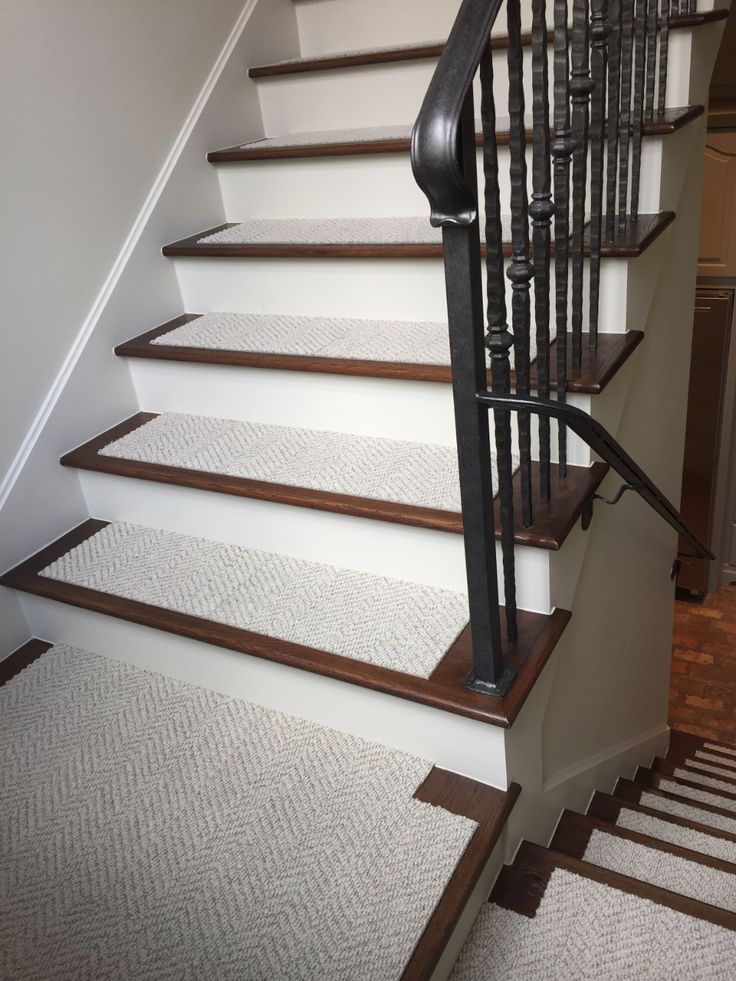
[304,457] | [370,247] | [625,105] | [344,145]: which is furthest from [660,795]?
[344,145]

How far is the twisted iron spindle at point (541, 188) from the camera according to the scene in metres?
1.33

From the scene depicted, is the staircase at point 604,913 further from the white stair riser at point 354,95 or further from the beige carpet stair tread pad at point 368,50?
the beige carpet stair tread pad at point 368,50

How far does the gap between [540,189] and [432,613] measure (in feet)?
2.73

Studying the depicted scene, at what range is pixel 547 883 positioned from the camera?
152 cm

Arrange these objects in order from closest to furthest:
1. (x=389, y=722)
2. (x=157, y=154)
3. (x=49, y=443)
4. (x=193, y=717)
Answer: (x=389, y=722) < (x=193, y=717) < (x=49, y=443) < (x=157, y=154)

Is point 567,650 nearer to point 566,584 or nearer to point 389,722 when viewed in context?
point 566,584

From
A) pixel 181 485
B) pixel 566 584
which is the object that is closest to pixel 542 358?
pixel 566 584

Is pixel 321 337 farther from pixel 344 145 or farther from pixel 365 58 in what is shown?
pixel 365 58

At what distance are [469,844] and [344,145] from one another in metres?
1.77

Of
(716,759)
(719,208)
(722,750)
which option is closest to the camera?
(716,759)

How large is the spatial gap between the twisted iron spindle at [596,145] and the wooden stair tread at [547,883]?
1024 millimetres

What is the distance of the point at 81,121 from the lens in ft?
6.89

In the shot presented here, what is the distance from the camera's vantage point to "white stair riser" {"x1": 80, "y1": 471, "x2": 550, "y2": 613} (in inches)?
67.0

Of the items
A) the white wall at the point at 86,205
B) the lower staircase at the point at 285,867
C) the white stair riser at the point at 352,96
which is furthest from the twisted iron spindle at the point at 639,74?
the lower staircase at the point at 285,867
